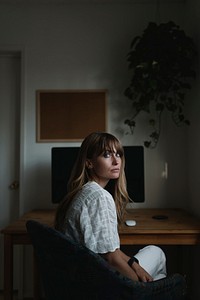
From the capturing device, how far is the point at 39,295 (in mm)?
2270

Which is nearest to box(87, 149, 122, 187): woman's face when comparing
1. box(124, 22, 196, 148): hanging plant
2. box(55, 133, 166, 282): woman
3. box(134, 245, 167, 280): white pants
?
box(55, 133, 166, 282): woman

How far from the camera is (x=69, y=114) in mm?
2457

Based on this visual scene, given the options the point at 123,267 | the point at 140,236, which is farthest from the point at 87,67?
the point at 123,267

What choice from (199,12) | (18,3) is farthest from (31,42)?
(199,12)

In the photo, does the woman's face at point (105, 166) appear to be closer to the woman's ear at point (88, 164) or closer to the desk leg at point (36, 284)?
the woman's ear at point (88, 164)

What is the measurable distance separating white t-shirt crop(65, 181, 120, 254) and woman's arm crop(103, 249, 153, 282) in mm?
27

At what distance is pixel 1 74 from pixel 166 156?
1.64 metres

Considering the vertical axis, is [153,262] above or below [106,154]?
below

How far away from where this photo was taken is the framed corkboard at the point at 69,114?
2.45 meters

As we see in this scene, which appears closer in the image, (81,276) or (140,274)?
(81,276)

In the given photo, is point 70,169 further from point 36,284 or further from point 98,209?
point 98,209

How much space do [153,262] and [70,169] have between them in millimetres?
984

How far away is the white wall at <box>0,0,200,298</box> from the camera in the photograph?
96.4 inches

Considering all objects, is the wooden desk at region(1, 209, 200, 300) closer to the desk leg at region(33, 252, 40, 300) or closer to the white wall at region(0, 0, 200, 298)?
the desk leg at region(33, 252, 40, 300)
